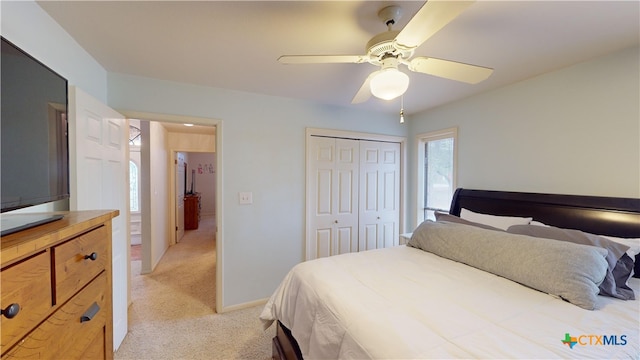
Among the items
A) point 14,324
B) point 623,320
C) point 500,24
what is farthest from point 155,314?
point 500,24

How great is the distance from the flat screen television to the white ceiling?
67cm

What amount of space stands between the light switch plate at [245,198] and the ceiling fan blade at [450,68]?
Answer: 1.95 metres

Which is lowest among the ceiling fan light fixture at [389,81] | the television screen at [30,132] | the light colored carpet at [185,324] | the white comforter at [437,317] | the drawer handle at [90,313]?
the light colored carpet at [185,324]

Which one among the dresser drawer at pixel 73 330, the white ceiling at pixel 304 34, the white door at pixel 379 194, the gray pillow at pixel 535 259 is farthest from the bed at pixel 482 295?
the white door at pixel 379 194

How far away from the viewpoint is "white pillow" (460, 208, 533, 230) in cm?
209

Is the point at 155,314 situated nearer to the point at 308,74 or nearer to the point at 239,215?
the point at 239,215

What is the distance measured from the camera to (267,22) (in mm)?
1423

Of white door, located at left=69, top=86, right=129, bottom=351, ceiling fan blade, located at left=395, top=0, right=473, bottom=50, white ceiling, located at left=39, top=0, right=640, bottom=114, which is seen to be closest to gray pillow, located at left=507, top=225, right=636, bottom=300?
white ceiling, located at left=39, top=0, right=640, bottom=114

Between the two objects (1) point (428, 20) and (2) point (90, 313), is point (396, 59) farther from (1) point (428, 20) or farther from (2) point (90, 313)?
(2) point (90, 313)

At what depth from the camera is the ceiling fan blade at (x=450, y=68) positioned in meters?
1.32

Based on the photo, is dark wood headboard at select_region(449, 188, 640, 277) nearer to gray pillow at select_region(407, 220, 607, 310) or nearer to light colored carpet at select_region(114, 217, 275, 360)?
gray pillow at select_region(407, 220, 607, 310)

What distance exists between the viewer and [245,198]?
103 inches

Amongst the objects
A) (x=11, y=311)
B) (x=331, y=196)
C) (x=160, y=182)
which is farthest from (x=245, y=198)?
(x=160, y=182)

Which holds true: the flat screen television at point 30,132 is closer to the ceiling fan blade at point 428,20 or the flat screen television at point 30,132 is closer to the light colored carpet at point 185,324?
the ceiling fan blade at point 428,20
